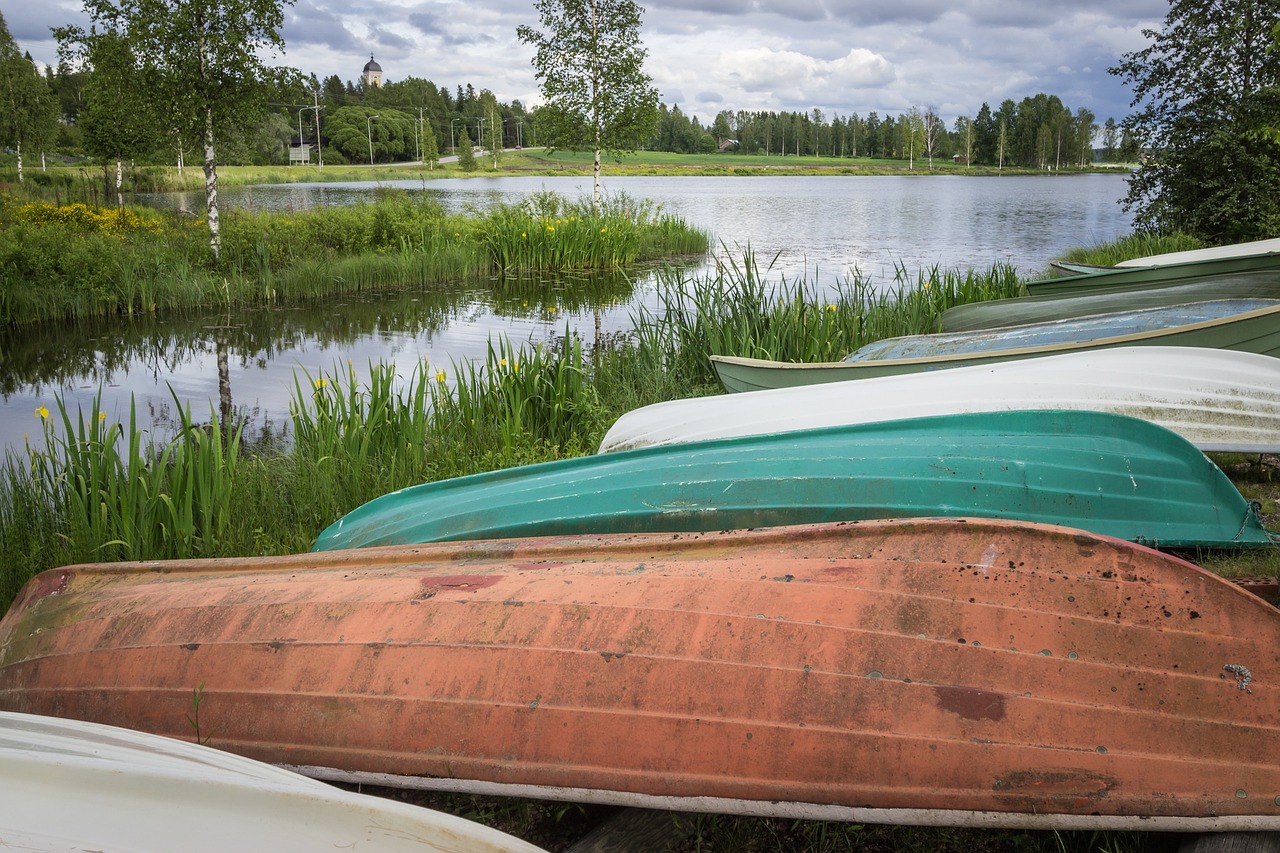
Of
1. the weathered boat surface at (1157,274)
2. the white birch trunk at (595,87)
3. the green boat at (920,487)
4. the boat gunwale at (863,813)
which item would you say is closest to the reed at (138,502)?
the green boat at (920,487)

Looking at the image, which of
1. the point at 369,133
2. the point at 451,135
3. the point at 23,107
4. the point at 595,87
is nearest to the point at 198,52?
the point at 595,87

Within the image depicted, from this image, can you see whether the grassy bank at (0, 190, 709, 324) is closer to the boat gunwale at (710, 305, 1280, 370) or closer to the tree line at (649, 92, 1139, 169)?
the boat gunwale at (710, 305, 1280, 370)

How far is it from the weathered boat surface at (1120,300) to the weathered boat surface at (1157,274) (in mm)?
356

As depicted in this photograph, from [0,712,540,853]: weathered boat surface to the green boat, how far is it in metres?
1.51

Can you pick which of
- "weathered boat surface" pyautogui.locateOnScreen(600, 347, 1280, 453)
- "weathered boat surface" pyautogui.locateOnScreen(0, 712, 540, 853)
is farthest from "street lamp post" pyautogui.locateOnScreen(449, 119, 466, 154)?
"weathered boat surface" pyautogui.locateOnScreen(0, 712, 540, 853)

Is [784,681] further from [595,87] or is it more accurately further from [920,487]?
[595,87]

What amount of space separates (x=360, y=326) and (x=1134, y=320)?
913 cm

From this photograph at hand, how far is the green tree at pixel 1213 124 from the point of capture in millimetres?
13281

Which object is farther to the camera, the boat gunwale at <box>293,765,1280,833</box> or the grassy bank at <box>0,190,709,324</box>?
the grassy bank at <box>0,190,709,324</box>

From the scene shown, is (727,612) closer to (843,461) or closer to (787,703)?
(787,703)

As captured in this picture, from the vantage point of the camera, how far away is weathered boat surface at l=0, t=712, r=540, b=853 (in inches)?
51.6

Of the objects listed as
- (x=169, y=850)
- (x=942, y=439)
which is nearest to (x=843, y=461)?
(x=942, y=439)

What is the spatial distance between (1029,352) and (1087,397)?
3.47ft

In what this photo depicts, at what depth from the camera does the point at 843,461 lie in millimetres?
2934
